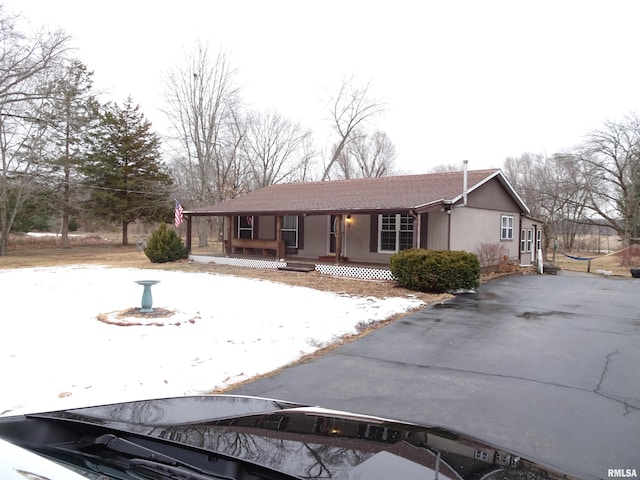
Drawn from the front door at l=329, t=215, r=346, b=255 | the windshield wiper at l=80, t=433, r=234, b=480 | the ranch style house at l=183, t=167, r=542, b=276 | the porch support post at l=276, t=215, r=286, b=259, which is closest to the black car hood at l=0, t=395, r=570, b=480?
the windshield wiper at l=80, t=433, r=234, b=480

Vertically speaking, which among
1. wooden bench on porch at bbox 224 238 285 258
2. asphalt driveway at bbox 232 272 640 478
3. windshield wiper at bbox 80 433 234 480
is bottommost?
asphalt driveway at bbox 232 272 640 478

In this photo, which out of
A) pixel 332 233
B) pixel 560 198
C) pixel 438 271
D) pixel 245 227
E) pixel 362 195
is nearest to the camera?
pixel 438 271

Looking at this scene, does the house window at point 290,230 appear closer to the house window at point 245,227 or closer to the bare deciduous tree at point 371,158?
the house window at point 245,227

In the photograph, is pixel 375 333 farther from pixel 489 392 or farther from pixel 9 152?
pixel 9 152

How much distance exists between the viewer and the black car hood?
5.67 feet

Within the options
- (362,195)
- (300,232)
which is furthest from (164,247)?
(362,195)

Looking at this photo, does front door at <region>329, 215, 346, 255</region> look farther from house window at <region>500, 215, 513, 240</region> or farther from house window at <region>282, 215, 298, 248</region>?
house window at <region>500, 215, 513, 240</region>

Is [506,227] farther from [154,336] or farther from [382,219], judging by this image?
[154,336]

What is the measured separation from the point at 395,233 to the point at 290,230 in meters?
5.21

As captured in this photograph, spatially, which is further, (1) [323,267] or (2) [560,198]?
(2) [560,198]

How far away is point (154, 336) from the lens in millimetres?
6559

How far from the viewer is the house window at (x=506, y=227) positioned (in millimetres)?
18391

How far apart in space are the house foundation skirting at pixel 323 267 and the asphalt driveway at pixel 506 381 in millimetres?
5562

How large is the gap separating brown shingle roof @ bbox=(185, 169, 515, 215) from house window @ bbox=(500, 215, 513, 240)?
6.76 ft
